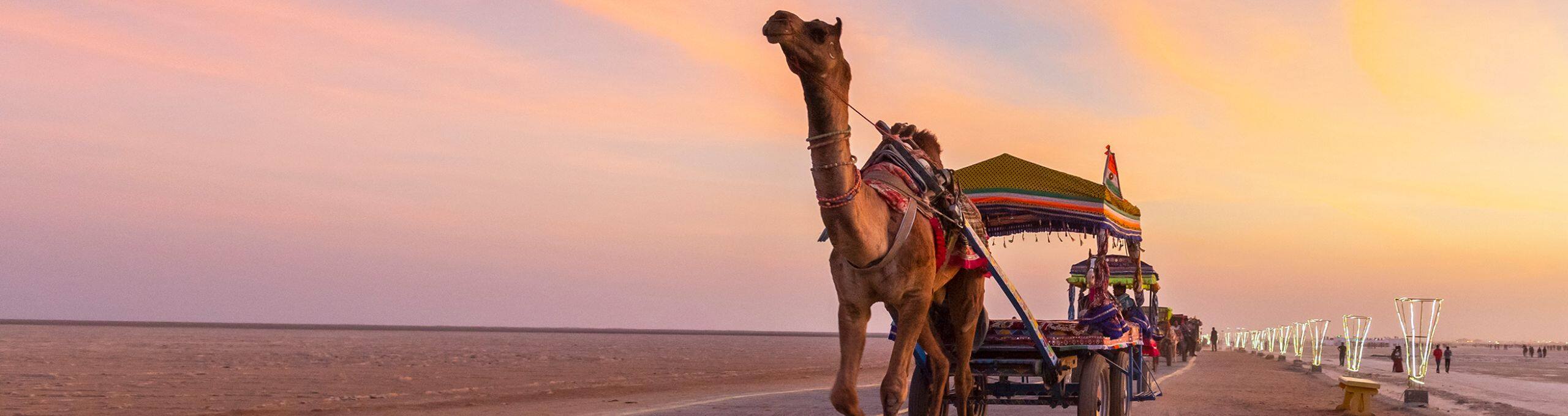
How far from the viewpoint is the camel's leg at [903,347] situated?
25.0 feet

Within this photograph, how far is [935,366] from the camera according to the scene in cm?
958

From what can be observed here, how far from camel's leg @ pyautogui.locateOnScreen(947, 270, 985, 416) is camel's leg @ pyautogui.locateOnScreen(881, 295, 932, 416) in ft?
5.73

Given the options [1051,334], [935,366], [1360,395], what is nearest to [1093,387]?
[1051,334]

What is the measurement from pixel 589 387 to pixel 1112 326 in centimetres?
2856

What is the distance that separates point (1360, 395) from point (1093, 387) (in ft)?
47.5

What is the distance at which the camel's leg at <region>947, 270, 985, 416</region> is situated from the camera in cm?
959

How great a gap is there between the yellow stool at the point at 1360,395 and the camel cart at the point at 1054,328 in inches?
449

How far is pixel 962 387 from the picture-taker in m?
9.91

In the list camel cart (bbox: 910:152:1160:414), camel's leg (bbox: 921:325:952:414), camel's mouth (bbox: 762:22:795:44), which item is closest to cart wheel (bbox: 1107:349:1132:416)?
camel cart (bbox: 910:152:1160:414)

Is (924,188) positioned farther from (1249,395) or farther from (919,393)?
(1249,395)

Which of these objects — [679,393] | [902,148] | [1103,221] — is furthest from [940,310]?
[679,393]

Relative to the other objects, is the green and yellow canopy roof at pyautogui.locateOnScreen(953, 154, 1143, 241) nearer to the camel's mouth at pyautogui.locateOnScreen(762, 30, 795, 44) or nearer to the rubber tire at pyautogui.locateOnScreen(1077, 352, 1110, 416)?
the rubber tire at pyautogui.locateOnScreen(1077, 352, 1110, 416)

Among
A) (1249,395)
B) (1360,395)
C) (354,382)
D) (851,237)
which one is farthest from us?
(354,382)

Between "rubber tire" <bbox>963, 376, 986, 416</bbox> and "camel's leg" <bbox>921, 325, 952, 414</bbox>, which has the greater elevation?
"camel's leg" <bbox>921, 325, 952, 414</bbox>
